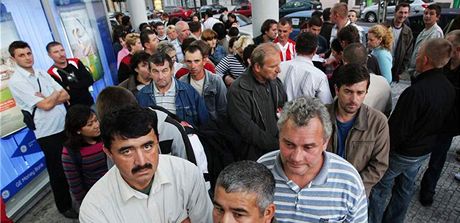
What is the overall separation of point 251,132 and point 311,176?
1.23 m

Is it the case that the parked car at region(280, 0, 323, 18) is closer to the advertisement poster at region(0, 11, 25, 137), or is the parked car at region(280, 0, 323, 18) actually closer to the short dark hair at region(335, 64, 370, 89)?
the advertisement poster at region(0, 11, 25, 137)

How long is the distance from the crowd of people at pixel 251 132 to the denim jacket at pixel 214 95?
0.02 meters

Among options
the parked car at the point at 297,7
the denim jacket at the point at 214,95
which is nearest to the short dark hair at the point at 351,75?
the denim jacket at the point at 214,95

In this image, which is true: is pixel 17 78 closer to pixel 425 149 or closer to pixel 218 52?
pixel 218 52

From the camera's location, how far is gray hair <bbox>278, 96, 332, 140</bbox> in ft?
5.49

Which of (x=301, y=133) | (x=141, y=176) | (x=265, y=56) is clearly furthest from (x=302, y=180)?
(x=265, y=56)

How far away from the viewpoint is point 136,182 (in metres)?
1.70

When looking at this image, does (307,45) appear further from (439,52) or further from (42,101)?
(42,101)

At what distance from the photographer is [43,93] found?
3.49 meters

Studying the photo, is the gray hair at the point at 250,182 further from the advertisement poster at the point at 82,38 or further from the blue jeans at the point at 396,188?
the advertisement poster at the point at 82,38

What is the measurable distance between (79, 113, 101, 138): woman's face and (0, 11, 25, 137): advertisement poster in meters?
1.99

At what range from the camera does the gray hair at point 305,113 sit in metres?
1.67

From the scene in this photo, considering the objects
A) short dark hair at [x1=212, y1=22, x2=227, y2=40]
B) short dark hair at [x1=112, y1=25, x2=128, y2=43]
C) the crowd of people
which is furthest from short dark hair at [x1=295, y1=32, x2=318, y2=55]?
short dark hair at [x1=112, y1=25, x2=128, y2=43]

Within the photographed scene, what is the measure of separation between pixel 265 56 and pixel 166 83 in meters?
1.10
